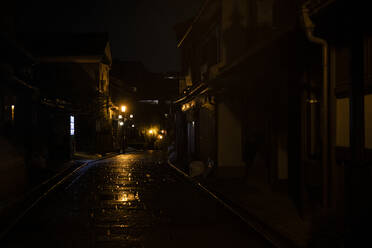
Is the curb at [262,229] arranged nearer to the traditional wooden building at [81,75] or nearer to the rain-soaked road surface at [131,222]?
the rain-soaked road surface at [131,222]

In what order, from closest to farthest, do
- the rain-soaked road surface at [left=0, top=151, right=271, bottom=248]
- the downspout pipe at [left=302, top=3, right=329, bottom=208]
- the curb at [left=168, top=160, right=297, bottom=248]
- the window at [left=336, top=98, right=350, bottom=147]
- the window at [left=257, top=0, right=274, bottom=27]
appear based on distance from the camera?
the curb at [left=168, top=160, right=297, bottom=248] → the rain-soaked road surface at [left=0, top=151, right=271, bottom=248] → the downspout pipe at [left=302, top=3, right=329, bottom=208] → the window at [left=336, top=98, right=350, bottom=147] → the window at [left=257, top=0, right=274, bottom=27]

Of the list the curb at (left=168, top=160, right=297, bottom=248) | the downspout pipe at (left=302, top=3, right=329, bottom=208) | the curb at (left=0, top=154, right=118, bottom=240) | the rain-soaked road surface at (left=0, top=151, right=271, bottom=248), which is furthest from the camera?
the curb at (left=0, top=154, right=118, bottom=240)

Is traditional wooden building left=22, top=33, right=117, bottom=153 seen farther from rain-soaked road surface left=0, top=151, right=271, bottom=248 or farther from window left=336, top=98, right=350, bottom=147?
window left=336, top=98, right=350, bottom=147

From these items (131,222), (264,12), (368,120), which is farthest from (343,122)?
(264,12)

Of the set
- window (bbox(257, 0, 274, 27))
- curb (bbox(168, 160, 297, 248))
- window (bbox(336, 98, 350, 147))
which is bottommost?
curb (bbox(168, 160, 297, 248))

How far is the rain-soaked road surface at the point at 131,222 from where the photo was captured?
297 inches

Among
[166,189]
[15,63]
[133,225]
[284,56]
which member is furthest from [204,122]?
[133,225]

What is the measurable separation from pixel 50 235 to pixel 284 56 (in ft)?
24.5

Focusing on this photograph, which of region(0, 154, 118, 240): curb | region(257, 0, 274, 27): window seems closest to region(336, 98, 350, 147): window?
region(0, 154, 118, 240): curb

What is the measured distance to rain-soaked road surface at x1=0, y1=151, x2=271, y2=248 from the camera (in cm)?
754

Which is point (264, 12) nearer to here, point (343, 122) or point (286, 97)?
point (286, 97)

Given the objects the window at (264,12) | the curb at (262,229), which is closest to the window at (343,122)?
the curb at (262,229)

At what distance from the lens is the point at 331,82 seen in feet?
25.6

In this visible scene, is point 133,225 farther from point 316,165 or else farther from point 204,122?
point 204,122
